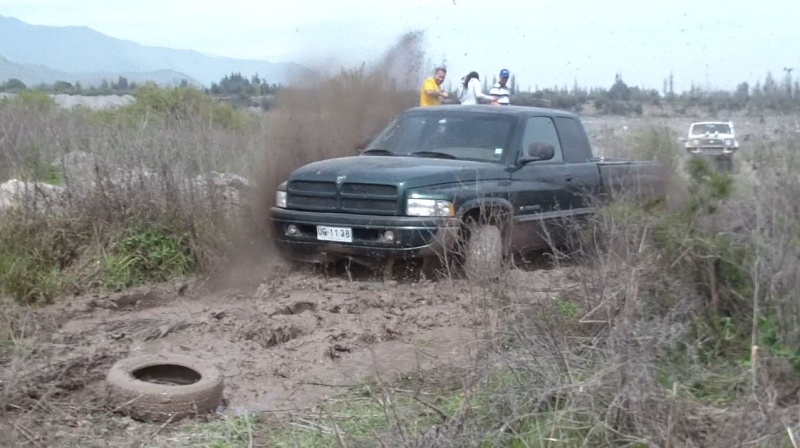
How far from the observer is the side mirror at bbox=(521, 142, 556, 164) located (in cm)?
890

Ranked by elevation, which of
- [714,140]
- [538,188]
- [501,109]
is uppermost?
[501,109]

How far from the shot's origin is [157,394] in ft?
16.6

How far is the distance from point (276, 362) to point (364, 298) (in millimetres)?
1614

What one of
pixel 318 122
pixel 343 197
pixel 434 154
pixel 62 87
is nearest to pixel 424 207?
pixel 343 197

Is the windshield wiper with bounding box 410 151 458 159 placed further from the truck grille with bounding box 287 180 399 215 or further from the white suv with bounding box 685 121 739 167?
the white suv with bounding box 685 121 739 167

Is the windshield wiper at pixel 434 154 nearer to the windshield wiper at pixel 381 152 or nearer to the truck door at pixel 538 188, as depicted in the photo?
the windshield wiper at pixel 381 152

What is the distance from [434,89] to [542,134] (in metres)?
3.65

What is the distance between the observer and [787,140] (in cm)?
580

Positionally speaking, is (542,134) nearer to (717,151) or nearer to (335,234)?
(335,234)

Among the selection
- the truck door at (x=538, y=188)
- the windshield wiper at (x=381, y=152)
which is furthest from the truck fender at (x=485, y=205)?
the windshield wiper at (x=381, y=152)

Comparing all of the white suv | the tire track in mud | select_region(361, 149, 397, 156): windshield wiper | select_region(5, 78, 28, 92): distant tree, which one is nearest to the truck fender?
the tire track in mud

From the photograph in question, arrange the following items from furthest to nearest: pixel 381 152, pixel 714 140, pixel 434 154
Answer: pixel 381 152 < pixel 434 154 < pixel 714 140

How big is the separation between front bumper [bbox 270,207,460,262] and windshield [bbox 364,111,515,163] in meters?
1.25

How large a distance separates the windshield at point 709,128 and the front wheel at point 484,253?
191 cm
